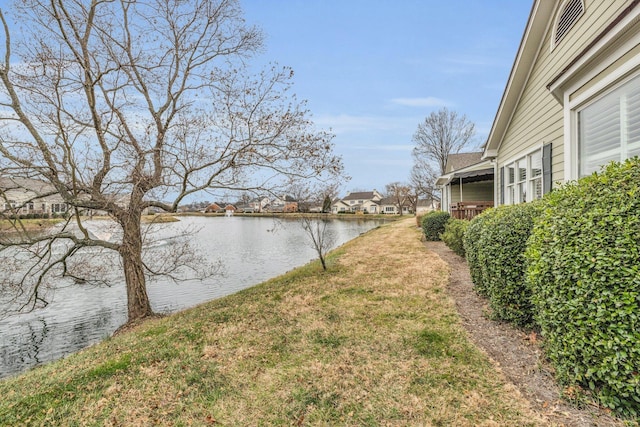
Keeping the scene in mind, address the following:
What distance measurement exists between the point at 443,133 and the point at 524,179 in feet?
95.9

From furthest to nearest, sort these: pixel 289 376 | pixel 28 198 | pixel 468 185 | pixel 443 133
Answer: pixel 443 133 → pixel 468 185 → pixel 28 198 → pixel 289 376

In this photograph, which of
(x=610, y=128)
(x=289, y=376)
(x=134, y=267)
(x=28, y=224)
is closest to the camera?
(x=289, y=376)

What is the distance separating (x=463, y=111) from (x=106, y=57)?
3482 centimetres

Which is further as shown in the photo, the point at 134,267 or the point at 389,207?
the point at 389,207

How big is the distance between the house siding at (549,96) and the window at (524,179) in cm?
21

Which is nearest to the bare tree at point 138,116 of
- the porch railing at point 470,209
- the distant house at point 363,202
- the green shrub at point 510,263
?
the green shrub at point 510,263

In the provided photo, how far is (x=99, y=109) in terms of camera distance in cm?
735

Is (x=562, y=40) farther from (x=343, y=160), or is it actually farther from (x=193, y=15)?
(x=193, y=15)

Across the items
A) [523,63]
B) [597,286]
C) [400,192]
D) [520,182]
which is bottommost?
[597,286]

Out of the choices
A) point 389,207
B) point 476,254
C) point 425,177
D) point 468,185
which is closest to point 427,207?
point 425,177

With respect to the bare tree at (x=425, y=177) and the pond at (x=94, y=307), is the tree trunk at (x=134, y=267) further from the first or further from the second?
the bare tree at (x=425, y=177)

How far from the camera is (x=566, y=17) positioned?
6043 mm

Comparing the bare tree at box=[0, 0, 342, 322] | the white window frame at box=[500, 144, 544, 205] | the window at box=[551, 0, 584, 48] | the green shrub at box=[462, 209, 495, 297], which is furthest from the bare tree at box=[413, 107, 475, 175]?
the green shrub at box=[462, 209, 495, 297]

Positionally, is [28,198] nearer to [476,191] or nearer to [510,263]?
[510,263]
